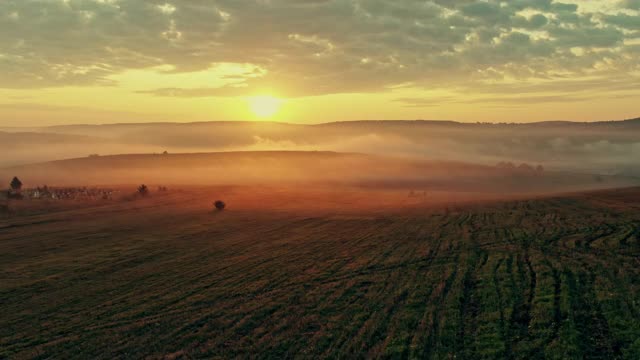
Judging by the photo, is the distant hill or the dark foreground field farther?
the distant hill

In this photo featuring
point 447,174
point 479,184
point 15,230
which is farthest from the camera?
point 447,174

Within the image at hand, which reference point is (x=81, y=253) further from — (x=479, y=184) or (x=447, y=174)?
(x=447, y=174)

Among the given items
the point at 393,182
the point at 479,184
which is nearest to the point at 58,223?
the point at 393,182

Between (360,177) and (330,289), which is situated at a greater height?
(360,177)

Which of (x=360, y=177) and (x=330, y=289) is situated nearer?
(x=330, y=289)

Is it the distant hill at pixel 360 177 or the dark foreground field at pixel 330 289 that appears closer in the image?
the dark foreground field at pixel 330 289

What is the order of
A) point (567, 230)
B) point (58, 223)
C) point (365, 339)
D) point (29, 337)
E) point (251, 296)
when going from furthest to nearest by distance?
point (58, 223)
point (567, 230)
point (251, 296)
point (29, 337)
point (365, 339)

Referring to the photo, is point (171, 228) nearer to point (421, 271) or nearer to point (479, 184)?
point (421, 271)

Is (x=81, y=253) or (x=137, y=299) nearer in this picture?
(x=137, y=299)
